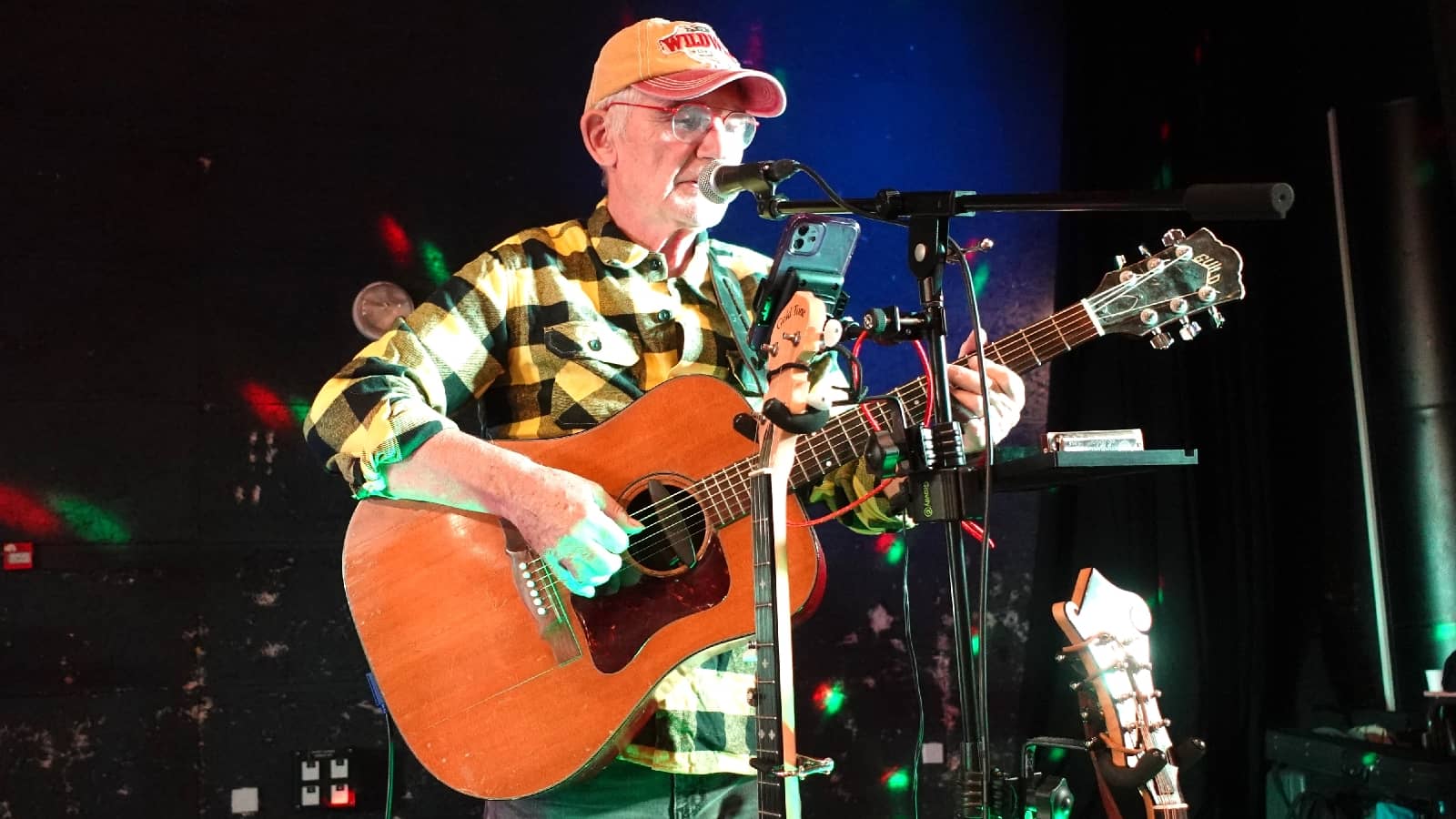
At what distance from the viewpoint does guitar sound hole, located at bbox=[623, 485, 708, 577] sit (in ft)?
6.74

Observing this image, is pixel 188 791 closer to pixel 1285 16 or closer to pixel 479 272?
pixel 479 272

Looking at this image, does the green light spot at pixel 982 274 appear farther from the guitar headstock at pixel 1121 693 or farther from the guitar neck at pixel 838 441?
the guitar headstock at pixel 1121 693

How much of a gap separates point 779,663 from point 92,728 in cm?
211

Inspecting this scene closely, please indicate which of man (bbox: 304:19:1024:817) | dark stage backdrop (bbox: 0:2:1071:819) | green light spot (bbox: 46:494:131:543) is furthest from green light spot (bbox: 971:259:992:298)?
green light spot (bbox: 46:494:131:543)

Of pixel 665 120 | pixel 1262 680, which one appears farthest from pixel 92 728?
pixel 1262 680

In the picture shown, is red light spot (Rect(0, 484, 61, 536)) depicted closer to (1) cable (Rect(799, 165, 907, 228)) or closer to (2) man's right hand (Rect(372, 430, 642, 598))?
(2) man's right hand (Rect(372, 430, 642, 598))

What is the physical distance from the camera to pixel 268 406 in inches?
121

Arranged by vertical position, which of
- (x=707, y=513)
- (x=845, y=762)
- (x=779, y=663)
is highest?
(x=707, y=513)

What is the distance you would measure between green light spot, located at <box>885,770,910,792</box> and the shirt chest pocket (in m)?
1.66

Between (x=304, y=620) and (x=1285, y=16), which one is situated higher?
(x=1285, y=16)

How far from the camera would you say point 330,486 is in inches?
122

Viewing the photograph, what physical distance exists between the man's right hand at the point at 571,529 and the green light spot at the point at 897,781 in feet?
5.34

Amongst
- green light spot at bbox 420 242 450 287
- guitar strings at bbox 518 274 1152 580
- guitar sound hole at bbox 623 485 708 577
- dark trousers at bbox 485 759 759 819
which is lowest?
dark trousers at bbox 485 759 759 819

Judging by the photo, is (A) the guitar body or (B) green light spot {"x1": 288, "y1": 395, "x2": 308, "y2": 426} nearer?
(A) the guitar body
